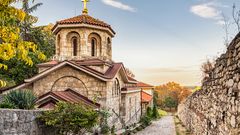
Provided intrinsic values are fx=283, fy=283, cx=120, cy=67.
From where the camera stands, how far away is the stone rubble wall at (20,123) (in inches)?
295

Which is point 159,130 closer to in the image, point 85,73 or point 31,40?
point 85,73

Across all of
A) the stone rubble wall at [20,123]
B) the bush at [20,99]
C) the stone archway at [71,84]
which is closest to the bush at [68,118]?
the stone rubble wall at [20,123]

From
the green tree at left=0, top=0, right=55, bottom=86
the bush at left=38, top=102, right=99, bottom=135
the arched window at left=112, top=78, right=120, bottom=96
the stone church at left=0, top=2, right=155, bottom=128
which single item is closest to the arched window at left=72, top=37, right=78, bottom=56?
the stone church at left=0, top=2, right=155, bottom=128

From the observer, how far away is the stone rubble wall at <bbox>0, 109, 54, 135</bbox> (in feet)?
24.6

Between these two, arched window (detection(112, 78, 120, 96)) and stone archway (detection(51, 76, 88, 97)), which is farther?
arched window (detection(112, 78, 120, 96))

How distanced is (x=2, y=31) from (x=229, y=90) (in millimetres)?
4529

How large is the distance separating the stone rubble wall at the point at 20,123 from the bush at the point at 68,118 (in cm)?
36

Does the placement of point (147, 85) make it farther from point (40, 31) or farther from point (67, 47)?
point (67, 47)

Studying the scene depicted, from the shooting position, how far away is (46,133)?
999 cm

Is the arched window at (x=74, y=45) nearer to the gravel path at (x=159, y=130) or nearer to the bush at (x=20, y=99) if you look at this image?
the gravel path at (x=159, y=130)

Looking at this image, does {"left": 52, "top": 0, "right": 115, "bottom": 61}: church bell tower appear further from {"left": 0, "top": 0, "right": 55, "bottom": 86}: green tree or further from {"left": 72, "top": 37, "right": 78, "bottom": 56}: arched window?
{"left": 0, "top": 0, "right": 55, "bottom": 86}: green tree

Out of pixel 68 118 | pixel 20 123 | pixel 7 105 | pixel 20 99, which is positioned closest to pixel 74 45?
pixel 20 99

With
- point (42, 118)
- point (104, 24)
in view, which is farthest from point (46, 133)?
point (104, 24)

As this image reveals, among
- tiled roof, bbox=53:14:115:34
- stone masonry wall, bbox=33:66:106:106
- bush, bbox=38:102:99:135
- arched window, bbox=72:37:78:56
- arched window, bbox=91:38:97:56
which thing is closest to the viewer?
bush, bbox=38:102:99:135
